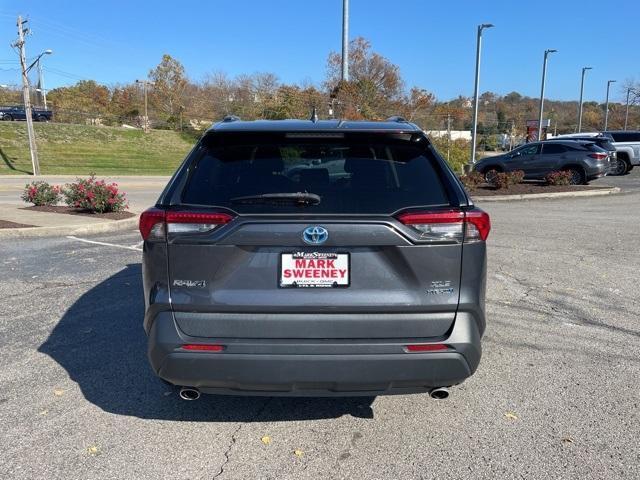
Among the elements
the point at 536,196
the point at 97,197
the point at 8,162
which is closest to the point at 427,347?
the point at 97,197

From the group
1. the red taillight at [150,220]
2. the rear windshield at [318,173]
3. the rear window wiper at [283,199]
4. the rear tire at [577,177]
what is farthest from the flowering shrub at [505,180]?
the red taillight at [150,220]

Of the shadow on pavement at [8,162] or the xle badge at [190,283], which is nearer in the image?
the xle badge at [190,283]

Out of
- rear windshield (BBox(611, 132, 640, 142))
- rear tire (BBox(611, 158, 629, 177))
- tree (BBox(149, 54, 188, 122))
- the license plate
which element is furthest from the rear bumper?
tree (BBox(149, 54, 188, 122))

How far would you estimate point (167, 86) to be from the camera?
56.0 m

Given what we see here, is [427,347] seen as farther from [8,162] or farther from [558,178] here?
[8,162]

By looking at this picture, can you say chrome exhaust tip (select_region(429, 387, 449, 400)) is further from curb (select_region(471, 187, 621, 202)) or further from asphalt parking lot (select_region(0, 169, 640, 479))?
curb (select_region(471, 187, 621, 202))

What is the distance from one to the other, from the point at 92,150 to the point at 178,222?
125 feet

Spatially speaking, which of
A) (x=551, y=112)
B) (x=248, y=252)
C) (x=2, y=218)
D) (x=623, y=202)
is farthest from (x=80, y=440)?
(x=551, y=112)

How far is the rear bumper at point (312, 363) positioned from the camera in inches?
109

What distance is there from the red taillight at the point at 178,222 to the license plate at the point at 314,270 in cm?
38

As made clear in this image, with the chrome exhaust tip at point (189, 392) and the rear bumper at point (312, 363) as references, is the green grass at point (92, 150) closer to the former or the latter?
the chrome exhaust tip at point (189, 392)

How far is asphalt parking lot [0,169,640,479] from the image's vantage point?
9.64 feet

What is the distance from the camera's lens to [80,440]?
10.4ft

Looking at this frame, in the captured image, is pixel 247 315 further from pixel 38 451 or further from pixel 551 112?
pixel 551 112
